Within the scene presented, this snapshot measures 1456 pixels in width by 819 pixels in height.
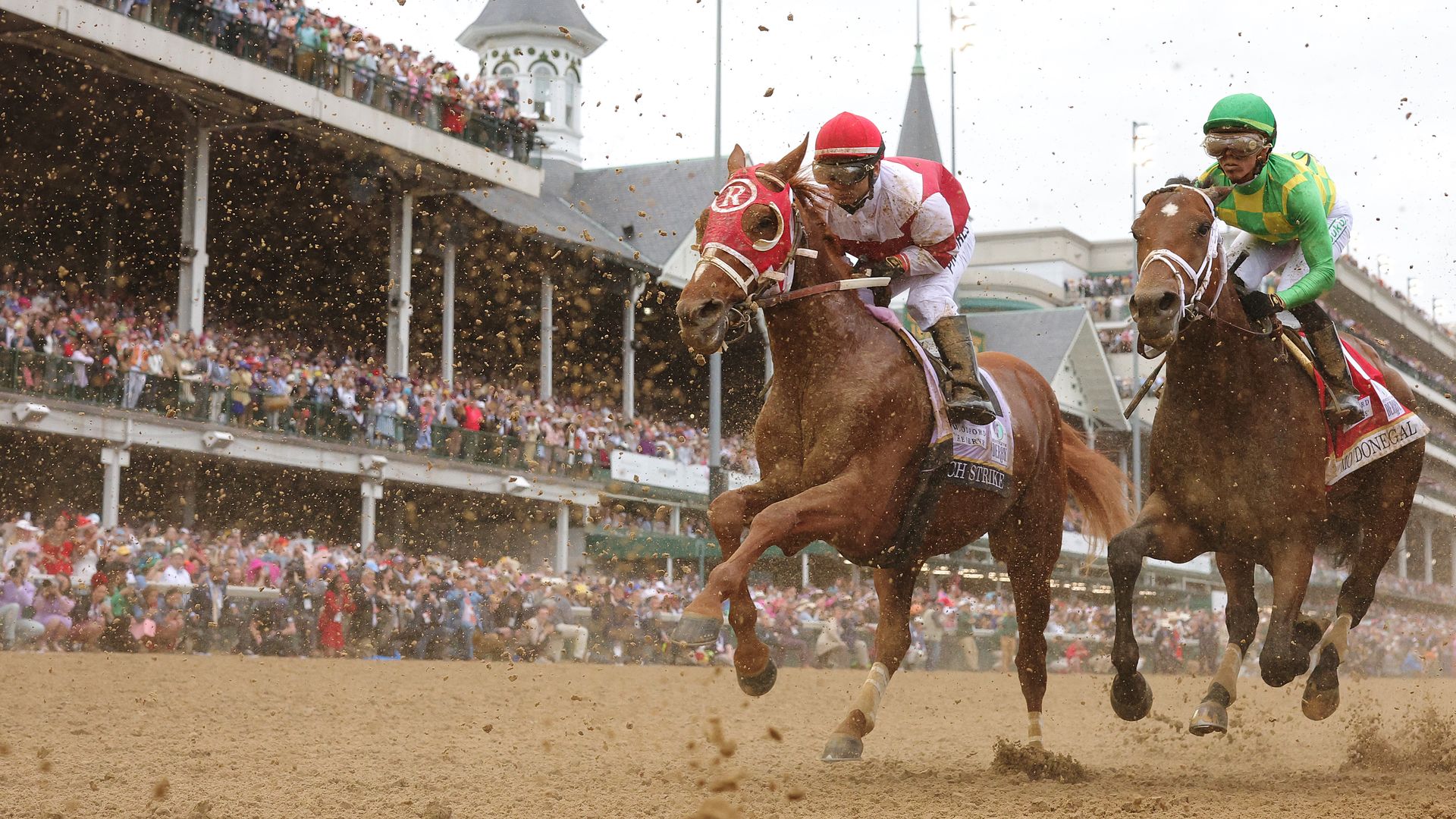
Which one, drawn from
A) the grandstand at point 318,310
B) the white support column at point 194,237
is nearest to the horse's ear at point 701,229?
the grandstand at point 318,310

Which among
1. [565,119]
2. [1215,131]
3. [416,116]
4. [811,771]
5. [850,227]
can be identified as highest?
[565,119]

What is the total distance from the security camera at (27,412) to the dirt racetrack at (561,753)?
417cm

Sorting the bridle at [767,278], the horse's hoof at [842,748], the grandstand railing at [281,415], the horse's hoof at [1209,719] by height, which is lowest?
the horse's hoof at [842,748]

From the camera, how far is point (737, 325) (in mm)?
5617

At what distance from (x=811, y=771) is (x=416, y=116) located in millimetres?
15316

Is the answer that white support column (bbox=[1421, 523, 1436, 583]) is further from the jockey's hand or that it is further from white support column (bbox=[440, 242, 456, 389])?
the jockey's hand

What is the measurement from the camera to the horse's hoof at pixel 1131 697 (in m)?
6.53

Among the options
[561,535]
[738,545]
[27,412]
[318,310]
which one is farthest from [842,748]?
[318,310]

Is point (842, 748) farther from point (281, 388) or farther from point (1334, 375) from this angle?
point (281, 388)

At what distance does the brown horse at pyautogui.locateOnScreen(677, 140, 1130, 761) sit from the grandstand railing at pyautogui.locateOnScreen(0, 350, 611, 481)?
38.2 feet

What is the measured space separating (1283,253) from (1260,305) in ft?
2.35

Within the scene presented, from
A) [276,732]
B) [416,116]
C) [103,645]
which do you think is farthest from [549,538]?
[276,732]

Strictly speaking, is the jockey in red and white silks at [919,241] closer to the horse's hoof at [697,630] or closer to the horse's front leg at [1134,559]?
the horse's front leg at [1134,559]

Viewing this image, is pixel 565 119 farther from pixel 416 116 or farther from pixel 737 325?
pixel 737 325
